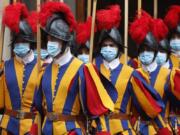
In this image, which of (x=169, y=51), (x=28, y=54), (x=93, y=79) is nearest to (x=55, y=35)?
(x=93, y=79)

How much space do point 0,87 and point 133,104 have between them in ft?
4.24

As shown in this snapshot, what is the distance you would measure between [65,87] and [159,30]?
2.21 m

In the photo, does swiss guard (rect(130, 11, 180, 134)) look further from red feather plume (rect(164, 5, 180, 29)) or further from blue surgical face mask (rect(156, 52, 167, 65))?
red feather plume (rect(164, 5, 180, 29))

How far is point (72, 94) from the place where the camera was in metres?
6.59

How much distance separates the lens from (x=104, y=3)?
11.4 metres

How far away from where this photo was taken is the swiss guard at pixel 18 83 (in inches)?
297

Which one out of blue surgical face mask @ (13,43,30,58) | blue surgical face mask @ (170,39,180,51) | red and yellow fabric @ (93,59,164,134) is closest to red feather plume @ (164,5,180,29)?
blue surgical face mask @ (170,39,180,51)

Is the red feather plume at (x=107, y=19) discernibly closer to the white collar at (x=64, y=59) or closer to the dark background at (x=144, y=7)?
the white collar at (x=64, y=59)

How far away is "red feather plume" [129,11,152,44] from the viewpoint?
793 cm

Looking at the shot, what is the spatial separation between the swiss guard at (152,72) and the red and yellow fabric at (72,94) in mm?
1200

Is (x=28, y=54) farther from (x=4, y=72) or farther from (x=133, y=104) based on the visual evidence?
(x=133, y=104)

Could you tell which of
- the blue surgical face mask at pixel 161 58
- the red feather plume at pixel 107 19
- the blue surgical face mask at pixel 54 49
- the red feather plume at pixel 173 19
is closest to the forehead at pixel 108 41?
the red feather plume at pixel 107 19

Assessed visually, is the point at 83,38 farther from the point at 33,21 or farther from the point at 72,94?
the point at 72,94

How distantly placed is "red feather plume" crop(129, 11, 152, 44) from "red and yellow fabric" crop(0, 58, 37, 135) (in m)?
1.11
